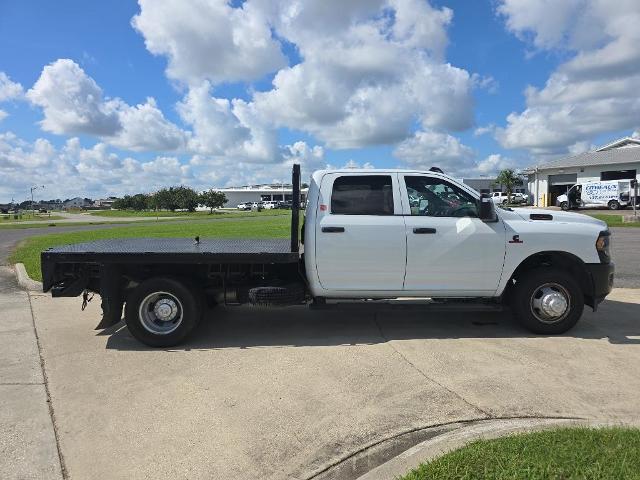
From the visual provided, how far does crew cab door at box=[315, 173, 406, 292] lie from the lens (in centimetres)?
592

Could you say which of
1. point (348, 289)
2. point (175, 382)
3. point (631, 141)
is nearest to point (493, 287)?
point (348, 289)

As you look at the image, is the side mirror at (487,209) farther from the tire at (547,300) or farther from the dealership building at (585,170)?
the dealership building at (585,170)

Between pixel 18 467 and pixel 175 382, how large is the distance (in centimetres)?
158

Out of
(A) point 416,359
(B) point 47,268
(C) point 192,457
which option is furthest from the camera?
(B) point 47,268

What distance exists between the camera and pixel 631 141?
56.8 metres

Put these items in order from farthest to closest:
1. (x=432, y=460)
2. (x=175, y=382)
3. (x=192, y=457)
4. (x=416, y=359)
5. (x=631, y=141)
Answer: (x=631, y=141) → (x=416, y=359) → (x=175, y=382) → (x=192, y=457) → (x=432, y=460)

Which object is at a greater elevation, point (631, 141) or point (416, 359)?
point (631, 141)

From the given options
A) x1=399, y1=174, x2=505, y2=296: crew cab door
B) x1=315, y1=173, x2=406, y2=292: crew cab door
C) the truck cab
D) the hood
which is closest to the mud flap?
the truck cab

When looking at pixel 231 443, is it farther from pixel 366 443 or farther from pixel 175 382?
pixel 175 382

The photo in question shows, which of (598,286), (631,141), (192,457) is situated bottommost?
(192,457)

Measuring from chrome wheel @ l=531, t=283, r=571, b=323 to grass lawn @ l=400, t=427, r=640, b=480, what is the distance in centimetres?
260

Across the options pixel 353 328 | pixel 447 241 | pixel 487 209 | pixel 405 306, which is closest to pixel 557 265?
pixel 487 209

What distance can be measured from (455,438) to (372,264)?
8.49 feet

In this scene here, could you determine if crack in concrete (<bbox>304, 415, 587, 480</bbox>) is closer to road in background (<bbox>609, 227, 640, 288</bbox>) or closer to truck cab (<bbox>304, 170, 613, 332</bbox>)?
truck cab (<bbox>304, 170, 613, 332</bbox>)
